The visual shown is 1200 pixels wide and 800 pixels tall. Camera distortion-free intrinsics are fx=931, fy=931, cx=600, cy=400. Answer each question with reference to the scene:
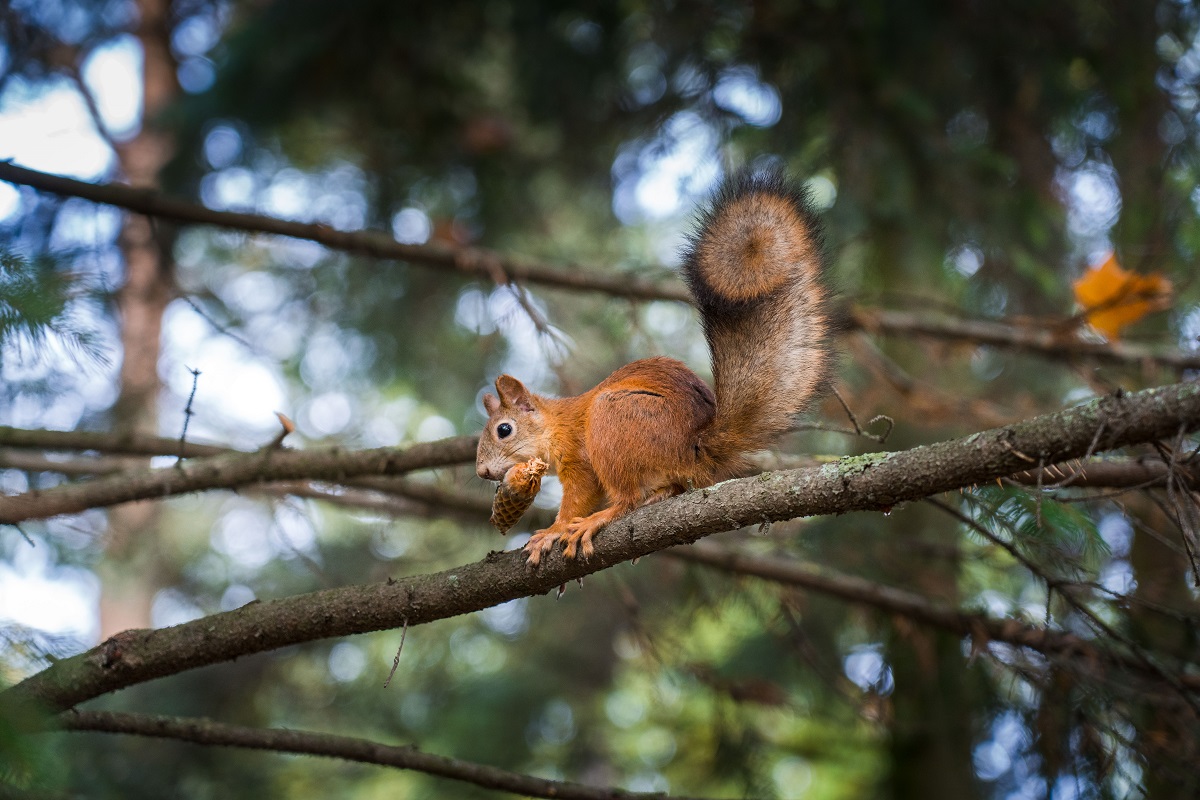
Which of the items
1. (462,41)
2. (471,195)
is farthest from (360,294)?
(462,41)

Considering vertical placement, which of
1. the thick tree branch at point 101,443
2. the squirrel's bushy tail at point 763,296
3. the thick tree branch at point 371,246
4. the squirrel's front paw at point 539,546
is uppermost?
the thick tree branch at point 371,246

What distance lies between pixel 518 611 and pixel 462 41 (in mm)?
3971

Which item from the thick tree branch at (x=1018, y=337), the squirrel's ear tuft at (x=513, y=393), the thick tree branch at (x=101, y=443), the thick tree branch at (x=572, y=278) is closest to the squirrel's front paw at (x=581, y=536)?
the squirrel's ear tuft at (x=513, y=393)

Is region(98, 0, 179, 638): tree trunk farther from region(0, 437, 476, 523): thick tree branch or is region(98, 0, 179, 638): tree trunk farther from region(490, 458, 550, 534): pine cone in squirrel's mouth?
region(490, 458, 550, 534): pine cone in squirrel's mouth

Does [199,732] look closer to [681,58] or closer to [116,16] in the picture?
[681,58]

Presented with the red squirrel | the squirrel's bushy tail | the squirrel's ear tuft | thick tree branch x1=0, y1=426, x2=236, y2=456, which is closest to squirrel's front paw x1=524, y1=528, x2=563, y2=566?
the red squirrel

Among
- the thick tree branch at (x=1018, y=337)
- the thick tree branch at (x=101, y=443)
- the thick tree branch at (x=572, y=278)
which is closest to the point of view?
the thick tree branch at (x=101, y=443)

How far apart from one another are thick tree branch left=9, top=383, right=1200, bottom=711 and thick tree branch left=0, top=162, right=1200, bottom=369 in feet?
5.06

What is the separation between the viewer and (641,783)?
8039 millimetres

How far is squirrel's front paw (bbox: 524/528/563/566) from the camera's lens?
2035mm

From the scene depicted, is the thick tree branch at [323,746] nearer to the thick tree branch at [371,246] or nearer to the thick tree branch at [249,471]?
the thick tree branch at [249,471]

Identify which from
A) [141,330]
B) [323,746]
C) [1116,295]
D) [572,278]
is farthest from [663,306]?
[141,330]

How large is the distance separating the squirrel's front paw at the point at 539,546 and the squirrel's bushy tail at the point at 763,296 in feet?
1.85

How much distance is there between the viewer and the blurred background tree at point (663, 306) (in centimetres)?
335
